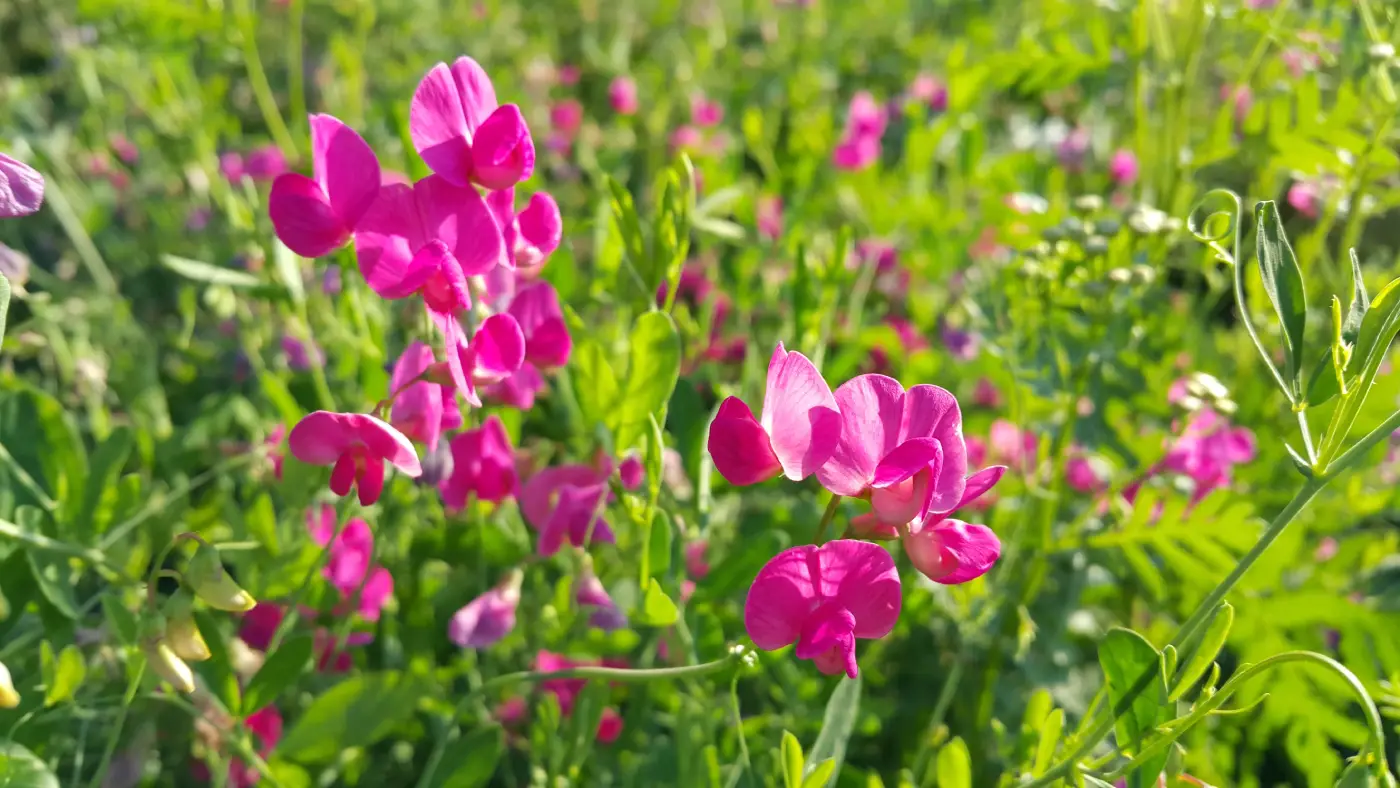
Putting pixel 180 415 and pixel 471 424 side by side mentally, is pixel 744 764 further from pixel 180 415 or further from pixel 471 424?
pixel 180 415

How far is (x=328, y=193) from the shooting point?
0.77 meters

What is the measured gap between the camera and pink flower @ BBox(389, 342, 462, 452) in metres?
0.82

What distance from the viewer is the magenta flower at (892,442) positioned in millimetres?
689

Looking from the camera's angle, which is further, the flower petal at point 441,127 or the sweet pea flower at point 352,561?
the sweet pea flower at point 352,561

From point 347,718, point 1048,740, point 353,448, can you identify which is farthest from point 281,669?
point 1048,740

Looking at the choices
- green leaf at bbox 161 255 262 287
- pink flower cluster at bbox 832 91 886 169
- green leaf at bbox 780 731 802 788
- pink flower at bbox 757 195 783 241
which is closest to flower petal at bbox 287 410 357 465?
green leaf at bbox 780 731 802 788

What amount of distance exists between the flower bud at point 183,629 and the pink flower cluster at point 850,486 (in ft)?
1.31

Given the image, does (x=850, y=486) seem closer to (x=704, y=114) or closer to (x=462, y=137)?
(x=462, y=137)

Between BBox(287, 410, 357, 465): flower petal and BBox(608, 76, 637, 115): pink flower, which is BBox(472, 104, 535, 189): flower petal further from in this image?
BBox(608, 76, 637, 115): pink flower

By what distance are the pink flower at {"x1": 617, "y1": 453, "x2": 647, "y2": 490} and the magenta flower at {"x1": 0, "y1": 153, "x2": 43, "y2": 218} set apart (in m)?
0.54

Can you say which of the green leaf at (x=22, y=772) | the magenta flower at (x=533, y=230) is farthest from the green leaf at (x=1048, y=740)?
the green leaf at (x=22, y=772)

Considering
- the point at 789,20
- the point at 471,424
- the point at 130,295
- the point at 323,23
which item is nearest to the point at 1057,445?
the point at 471,424

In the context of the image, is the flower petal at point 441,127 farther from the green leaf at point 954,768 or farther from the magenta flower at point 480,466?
the green leaf at point 954,768

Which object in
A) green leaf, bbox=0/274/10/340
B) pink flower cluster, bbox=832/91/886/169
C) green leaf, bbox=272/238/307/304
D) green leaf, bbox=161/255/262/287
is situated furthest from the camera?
pink flower cluster, bbox=832/91/886/169
